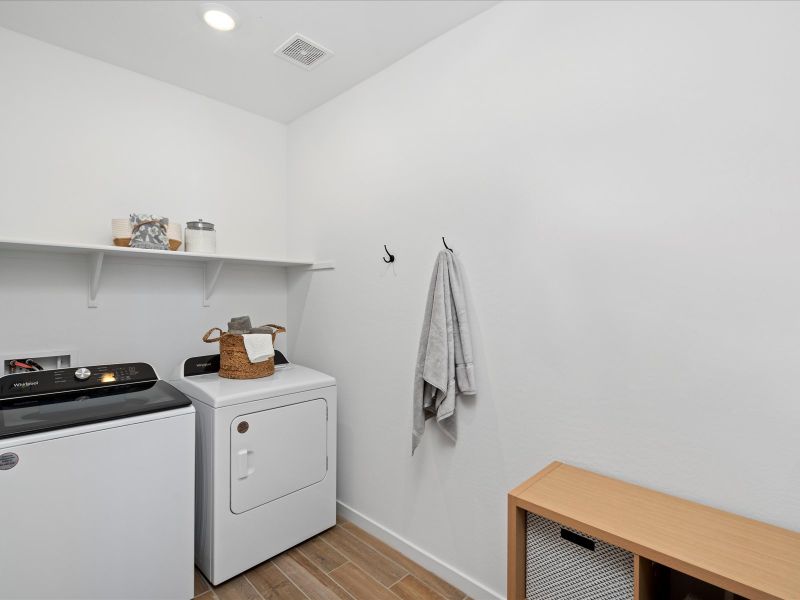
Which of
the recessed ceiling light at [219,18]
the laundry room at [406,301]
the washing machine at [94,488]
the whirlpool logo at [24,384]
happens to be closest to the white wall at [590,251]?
the laundry room at [406,301]

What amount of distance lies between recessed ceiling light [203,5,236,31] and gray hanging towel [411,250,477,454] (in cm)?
138

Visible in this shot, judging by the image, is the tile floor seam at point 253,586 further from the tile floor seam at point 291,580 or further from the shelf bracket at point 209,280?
the shelf bracket at point 209,280

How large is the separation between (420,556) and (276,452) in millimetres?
870

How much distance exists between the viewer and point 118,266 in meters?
2.19

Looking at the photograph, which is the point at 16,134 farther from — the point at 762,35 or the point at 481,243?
the point at 762,35

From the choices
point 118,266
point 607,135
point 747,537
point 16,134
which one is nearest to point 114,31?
point 16,134

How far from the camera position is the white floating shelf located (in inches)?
69.4

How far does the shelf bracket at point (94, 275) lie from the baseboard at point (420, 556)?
177cm

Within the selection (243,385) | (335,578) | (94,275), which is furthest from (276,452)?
(94,275)

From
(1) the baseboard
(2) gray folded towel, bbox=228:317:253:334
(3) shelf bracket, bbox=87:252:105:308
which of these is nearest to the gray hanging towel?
(1) the baseboard

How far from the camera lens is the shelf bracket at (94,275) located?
1.99 metres

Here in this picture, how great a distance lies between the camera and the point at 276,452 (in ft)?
6.66

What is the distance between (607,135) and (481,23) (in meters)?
0.81

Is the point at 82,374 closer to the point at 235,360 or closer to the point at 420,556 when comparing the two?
the point at 235,360
